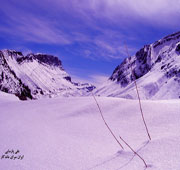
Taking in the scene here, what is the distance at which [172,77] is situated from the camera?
3996 inches

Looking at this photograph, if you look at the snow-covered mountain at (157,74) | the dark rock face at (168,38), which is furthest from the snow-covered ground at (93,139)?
the dark rock face at (168,38)

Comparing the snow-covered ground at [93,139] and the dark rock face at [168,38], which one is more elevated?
the dark rock face at [168,38]

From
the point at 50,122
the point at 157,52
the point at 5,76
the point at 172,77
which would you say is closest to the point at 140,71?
the point at 157,52

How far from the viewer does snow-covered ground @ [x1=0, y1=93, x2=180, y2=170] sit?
7.77 feet

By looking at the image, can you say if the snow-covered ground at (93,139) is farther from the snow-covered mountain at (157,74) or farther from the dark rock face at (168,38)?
the dark rock face at (168,38)

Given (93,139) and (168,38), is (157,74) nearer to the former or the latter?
(168,38)

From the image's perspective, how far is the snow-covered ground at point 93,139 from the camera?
2367 mm

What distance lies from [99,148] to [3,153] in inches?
56.3

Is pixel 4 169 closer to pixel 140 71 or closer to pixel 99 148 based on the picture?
pixel 99 148

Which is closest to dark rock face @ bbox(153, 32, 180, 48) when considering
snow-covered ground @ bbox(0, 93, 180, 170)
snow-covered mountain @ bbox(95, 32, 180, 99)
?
snow-covered mountain @ bbox(95, 32, 180, 99)

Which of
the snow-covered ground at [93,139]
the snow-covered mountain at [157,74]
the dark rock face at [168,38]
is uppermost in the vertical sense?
the dark rock face at [168,38]

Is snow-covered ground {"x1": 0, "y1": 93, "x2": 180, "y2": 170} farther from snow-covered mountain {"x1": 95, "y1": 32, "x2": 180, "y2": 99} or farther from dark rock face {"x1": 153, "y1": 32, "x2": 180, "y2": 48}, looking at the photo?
dark rock face {"x1": 153, "y1": 32, "x2": 180, "y2": 48}

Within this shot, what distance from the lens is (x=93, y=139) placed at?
3.39m

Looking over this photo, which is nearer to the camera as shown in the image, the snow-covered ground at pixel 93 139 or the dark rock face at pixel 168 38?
the snow-covered ground at pixel 93 139
